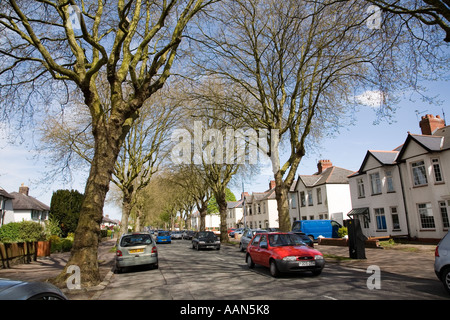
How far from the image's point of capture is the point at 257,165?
32.0m

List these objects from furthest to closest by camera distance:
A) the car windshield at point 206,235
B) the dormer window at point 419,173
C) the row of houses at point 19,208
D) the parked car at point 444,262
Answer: the row of houses at point 19,208 → the car windshield at point 206,235 → the dormer window at point 419,173 → the parked car at point 444,262

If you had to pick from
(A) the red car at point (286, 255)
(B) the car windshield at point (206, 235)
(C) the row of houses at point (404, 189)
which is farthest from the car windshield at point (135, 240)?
(C) the row of houses at point (404, 189)

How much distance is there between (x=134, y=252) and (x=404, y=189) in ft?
72.5

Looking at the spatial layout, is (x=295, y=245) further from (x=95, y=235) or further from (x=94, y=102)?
(x=94, y=102)

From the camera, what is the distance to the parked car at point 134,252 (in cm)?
1273

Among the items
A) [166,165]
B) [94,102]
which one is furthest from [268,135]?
[166,165]

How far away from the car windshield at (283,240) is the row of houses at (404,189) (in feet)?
50.2

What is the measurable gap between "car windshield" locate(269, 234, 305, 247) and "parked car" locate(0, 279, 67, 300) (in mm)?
7809

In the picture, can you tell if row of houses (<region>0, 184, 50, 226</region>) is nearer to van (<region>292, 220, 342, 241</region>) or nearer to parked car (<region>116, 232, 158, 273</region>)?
parked car (<region>116, 232, 158, 273</region>)

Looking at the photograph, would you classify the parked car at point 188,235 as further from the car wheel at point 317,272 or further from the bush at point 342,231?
the car wheel at point 317,272

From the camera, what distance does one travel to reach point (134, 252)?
12.9 metres

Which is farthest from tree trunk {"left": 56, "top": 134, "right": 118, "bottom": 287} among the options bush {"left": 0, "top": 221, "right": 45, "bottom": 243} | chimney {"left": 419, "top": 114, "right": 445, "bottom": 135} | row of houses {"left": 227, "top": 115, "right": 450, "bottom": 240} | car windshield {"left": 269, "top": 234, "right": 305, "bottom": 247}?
chimney {"left": 419, "top": 114, "right": 445, "bottom": 135}

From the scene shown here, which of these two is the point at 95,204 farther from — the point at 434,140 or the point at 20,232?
the point at 434,140

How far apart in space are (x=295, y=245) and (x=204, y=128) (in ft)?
70.3
